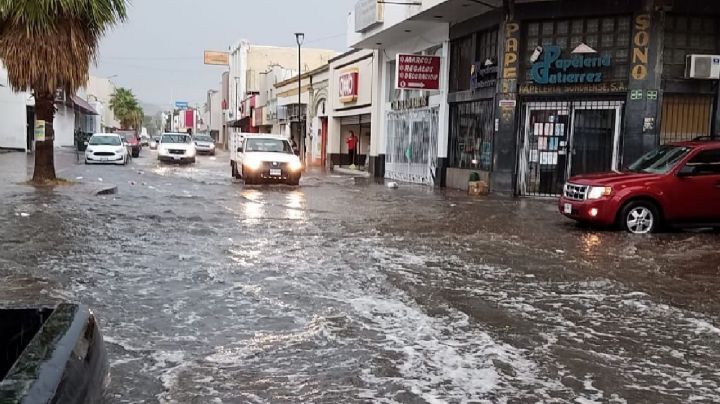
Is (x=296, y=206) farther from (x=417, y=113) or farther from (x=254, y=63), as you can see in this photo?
(x=254, y=63)

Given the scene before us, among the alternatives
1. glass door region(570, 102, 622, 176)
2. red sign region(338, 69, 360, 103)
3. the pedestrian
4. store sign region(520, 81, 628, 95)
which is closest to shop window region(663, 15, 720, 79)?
store sign region(520, 81, 628, 95)

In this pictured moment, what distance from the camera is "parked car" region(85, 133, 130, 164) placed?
31.2m

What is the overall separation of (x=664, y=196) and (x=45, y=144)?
1481 centimetres

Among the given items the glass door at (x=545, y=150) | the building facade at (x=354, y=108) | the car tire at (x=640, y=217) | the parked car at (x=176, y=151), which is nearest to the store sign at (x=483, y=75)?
the glass door at (x=545, y=150)

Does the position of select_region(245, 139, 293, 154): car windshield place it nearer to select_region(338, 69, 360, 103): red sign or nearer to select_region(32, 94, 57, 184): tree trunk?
select_region(32, 94, 57, 184): tree trunk

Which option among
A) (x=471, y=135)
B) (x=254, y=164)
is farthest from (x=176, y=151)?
(x=471, y=135)

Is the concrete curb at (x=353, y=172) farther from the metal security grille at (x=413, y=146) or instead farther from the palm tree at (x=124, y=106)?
the palm tree at (x=124, y=106)

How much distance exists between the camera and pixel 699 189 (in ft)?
39.8

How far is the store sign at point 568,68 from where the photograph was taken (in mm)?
18156

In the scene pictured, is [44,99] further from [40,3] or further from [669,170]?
[669,170]

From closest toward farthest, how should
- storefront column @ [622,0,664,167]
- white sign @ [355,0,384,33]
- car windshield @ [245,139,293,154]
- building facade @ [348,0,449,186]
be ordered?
storefront column @ [622,0,664,167] → car windshield @ [245,139,293,154] → building facade @ [348,0,449,186] → white sign @ [355,0,384,33]

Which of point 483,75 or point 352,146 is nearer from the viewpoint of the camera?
point 483,75

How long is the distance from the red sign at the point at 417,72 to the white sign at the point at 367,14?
2047 millimetres

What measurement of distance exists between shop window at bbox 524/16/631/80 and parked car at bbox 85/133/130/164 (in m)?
20.1
